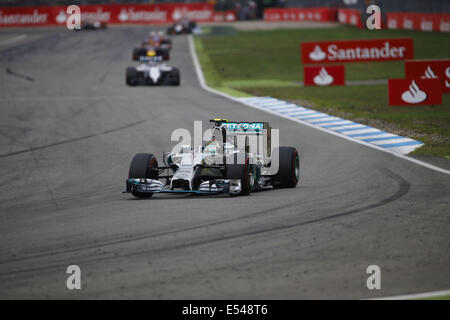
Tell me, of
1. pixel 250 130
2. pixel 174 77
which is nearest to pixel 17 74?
pixel 174 77

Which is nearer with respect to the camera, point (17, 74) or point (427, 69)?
point (427, 69)

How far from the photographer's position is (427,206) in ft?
39.1

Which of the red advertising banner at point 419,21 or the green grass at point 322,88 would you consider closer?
the green grass at point 322,88

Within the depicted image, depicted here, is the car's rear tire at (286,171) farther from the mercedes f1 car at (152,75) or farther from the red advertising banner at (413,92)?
the mercedes f1 car at (152,75)

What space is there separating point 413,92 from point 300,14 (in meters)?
63.4

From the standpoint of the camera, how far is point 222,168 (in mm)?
13172

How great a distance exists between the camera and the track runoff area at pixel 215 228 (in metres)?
8.13

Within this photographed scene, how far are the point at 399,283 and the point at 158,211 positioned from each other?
4626mm

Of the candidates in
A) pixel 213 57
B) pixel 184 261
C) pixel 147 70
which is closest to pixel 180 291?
pixel 184 261

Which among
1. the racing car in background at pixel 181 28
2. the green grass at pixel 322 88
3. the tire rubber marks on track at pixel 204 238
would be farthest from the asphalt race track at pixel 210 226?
the racing car in background at pixel 181 28

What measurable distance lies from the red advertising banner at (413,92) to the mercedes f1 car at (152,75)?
32.8 feet

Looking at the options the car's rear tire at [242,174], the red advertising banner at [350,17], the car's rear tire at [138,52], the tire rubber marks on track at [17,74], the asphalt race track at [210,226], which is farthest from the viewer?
the red advertising banner at [350,17]

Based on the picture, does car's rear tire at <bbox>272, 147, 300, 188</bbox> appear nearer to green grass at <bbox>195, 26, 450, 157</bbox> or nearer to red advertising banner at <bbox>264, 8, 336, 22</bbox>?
green grass at <bbox>195, 26, 450, 157</bbox>

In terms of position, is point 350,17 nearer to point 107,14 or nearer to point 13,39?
point 107,14
